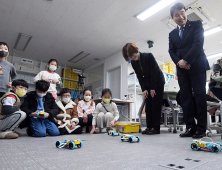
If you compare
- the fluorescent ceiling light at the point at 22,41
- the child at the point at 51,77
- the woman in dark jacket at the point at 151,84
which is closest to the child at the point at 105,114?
the woman in dark jacket at the point at 151,84

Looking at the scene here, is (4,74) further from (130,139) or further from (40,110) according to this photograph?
(130,139)

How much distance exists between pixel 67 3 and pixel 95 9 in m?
0.58

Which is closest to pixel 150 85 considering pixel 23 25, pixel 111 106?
pixel 111 106

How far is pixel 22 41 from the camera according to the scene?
16.2ft

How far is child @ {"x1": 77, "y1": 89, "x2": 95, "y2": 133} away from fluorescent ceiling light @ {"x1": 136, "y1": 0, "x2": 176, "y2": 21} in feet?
7.34

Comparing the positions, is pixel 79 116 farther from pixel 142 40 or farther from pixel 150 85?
pixel 142 40

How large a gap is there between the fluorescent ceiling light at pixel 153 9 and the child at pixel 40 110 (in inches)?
105

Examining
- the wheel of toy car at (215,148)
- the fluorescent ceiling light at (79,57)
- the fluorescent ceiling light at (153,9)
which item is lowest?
the wheel of toy car at (215,148)

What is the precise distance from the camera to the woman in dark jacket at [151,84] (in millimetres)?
2146

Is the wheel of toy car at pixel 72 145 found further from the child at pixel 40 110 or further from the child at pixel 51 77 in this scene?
the child at pixel 51 77

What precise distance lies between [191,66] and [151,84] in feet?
1.89

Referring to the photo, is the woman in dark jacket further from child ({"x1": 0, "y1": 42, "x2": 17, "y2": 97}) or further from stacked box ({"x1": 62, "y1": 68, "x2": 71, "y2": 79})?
stacked box ({"x1": 62, "y1": 68, "x2": 71, "y2": 79})

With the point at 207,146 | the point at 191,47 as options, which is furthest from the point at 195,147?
the point at 191,47

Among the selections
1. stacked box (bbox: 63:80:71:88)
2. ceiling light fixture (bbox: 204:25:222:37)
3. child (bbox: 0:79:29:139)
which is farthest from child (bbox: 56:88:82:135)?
stacked box (bbox: 63:80:71:88)
